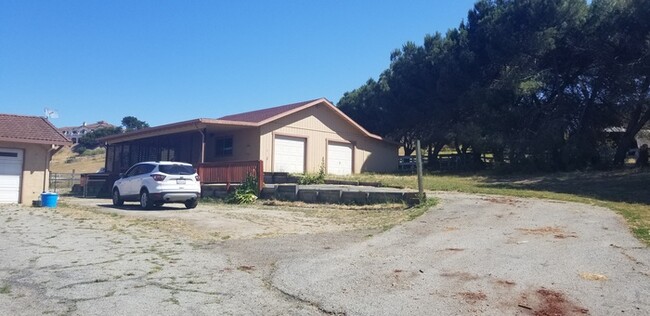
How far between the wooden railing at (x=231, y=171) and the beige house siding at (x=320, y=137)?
11.6ft

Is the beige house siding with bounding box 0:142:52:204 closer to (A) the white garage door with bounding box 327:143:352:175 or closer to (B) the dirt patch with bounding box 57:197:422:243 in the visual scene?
(B) the dirt patch with bounding box 57:197:422:243

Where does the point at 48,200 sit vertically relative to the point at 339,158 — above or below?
below

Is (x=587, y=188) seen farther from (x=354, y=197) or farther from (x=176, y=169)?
(x=176, y=169)

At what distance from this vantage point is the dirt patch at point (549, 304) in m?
5.48

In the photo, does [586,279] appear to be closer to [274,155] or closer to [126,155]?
[274,155]

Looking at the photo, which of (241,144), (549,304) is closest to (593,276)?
(549,304)

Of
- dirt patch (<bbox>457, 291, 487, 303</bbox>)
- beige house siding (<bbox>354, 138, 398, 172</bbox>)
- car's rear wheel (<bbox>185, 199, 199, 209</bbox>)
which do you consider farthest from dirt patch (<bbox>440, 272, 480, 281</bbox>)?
beige house siding (<bbox>354, 138, 398, 172</bbox>)

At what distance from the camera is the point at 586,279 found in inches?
265

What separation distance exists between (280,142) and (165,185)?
31.2 ft

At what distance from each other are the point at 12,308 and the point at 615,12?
28205 millimetres

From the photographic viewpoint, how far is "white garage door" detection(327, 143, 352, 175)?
28.2 m

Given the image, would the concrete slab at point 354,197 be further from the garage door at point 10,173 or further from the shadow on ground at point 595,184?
the garage door at point 10,173

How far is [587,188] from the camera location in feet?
65.6

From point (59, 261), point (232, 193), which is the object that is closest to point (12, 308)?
point (59, 261)
